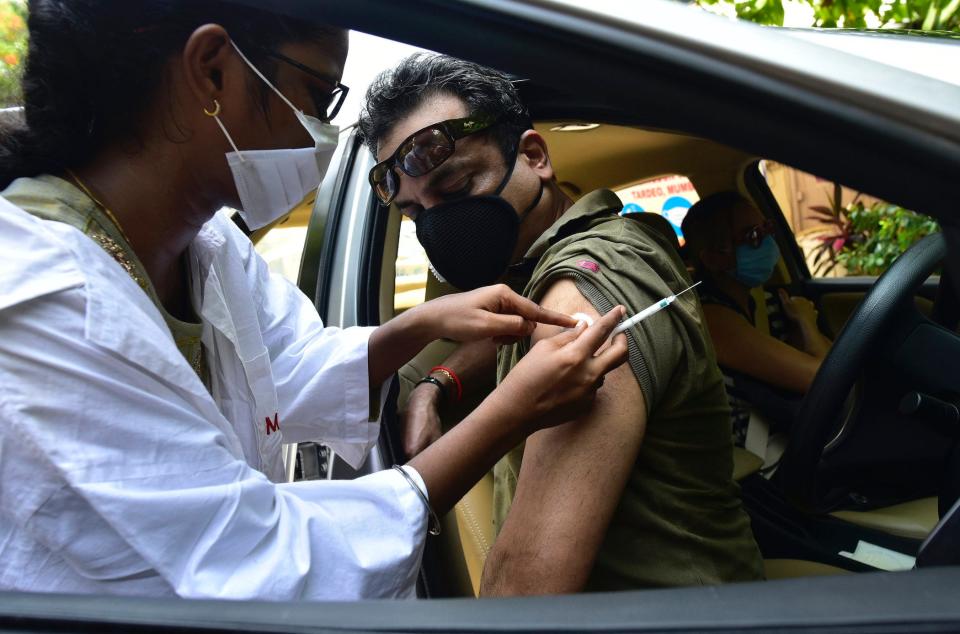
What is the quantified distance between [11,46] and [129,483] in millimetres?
873

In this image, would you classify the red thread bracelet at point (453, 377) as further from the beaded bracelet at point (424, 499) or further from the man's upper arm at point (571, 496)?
the beaded bracelet at point (424, 499)

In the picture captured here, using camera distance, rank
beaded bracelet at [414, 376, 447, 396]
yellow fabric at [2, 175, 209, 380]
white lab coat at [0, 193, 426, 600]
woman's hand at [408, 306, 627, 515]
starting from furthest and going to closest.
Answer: beaded bracelet at [414, 376, 447, 396] → woman's hand at [408, 306, 627, 515] → yellow fabric at [2, 175, 209, 380] → white lab coat at [0, 193, 426, 600]

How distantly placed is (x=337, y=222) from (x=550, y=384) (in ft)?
4.47

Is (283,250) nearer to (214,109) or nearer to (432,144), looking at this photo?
(432,144)

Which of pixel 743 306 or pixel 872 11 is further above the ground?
pixel 872 11

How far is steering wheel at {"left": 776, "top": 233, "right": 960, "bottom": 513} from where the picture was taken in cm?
176

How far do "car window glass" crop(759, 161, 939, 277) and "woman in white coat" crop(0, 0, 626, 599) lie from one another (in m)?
4.58

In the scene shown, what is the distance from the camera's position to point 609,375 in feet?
4.29

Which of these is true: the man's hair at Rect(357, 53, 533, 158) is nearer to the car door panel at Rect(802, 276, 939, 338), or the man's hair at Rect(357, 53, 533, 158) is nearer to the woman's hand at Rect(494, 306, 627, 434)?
the woman's hand at Rect(494, 306, 627, 434)

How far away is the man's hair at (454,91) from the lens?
1.88m

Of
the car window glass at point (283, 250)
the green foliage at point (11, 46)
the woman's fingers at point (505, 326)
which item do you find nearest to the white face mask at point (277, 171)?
the green foliage at point (11, 46)

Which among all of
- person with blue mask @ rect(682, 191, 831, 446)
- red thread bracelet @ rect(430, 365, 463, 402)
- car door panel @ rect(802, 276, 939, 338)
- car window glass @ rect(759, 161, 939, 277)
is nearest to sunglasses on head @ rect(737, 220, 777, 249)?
person with blue mask @ rect(682, 191, 831, 446)

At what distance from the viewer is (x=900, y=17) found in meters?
3.89

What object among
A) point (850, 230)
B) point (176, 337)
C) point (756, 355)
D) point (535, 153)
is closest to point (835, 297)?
point (756, 355)
